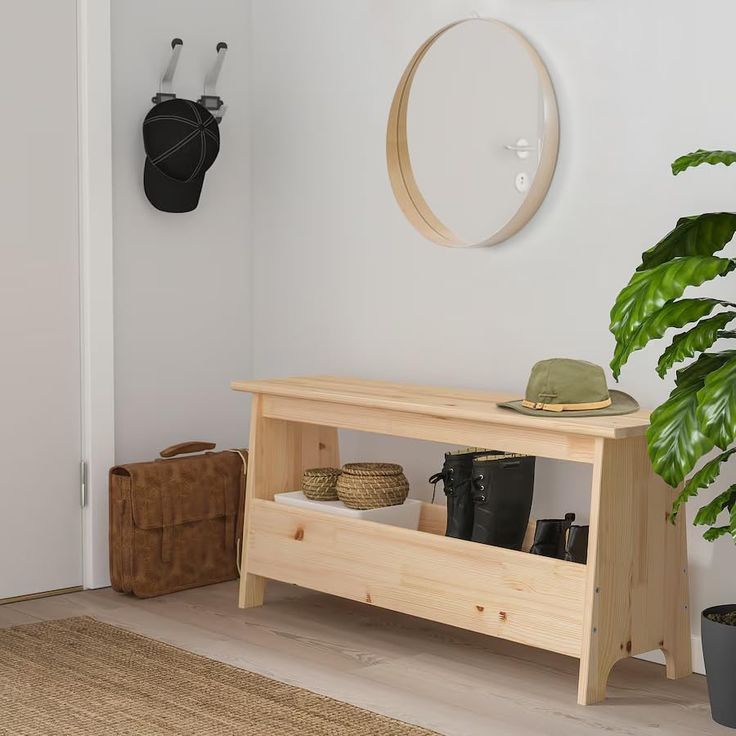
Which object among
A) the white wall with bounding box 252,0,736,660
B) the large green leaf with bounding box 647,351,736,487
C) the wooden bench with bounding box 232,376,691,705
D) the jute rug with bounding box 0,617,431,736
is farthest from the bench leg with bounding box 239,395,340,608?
the large green leaf with bounding box 647,351,736,487

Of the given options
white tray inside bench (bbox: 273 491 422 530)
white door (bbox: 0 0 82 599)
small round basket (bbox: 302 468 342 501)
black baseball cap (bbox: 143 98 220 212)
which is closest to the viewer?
white tray inside bench (bbox: 273 491 422 530)

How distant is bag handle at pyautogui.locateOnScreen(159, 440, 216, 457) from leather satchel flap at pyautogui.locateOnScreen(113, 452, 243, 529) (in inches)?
1.2

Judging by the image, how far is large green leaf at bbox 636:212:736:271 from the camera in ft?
7.04

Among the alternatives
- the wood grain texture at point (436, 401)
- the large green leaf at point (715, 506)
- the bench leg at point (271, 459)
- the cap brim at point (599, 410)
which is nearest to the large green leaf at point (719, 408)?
the large green leaf at point (715, 506)

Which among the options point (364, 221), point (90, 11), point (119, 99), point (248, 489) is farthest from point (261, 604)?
point (90, 11)

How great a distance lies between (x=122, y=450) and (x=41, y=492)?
0.29 metres

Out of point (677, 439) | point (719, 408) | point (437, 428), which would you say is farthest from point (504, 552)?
point (719, 408)

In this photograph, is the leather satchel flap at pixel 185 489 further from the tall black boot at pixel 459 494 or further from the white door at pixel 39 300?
the tall black boot at pixel 459 494

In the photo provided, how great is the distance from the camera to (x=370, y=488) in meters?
2.92

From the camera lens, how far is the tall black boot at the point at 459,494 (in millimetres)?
2725

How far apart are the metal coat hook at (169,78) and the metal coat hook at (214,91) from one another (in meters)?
0.10

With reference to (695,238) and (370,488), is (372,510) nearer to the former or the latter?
(370,488)

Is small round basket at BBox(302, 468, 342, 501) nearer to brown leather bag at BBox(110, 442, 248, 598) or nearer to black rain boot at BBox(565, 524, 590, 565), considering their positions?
brown leather bag at BBox(110, 442, 248, 598)

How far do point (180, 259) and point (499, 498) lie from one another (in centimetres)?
144
